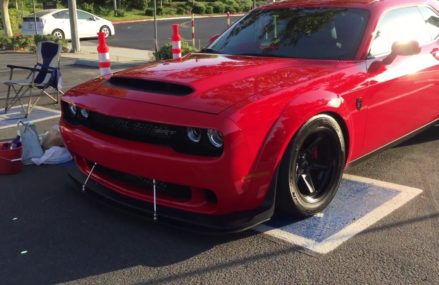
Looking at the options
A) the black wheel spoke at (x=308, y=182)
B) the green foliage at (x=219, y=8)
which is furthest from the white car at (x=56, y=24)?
the green foliage at (x=219, y=8)

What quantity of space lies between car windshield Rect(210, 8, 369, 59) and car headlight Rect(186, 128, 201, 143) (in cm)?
149

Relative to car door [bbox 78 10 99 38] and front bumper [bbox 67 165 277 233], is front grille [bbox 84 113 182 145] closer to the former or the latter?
front bumper [bbox 67 165 277 233]

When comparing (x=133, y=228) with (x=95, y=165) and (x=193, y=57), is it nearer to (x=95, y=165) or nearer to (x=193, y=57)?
(x=95, y=165)

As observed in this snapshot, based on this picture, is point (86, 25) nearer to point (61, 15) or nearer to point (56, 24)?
point (61, 15)

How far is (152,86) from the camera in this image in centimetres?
363

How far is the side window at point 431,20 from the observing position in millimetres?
5082

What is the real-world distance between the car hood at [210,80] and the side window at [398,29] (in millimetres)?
587

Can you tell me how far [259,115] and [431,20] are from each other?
2.97 meters

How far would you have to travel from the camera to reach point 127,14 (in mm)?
37219

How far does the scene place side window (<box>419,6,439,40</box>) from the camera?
5082 mm

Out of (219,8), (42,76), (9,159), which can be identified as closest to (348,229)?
(9,159)

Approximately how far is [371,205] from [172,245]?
1.63 meters

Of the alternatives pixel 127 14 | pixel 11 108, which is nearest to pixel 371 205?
pixel 11 108

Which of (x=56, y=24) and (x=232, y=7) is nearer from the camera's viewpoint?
(x=56, y=24)
